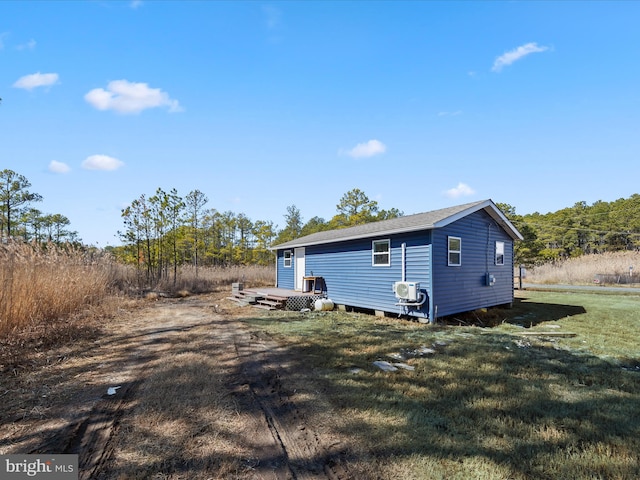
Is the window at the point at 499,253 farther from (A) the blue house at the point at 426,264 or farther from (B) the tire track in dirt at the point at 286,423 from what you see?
(B) the tire track in dirt at the point at 286,423

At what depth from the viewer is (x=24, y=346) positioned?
197 inches

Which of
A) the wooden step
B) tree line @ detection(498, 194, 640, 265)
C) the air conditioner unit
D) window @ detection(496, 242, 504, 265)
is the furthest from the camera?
tree line @ detection(498, 194, 640, 265)

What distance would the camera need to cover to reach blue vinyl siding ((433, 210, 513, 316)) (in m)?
9.09

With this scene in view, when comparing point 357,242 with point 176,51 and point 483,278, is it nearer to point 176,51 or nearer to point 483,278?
point 483,278

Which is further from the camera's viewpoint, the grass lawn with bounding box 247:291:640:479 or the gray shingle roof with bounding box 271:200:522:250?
the gray shingle roof with bounding box 271:200:522:250

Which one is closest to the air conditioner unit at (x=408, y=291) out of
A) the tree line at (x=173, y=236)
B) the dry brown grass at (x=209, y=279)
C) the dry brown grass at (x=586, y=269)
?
the dry brown grass at (x=209, y=279)

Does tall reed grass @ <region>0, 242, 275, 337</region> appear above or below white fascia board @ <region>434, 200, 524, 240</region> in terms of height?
below

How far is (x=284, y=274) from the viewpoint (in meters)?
16.5

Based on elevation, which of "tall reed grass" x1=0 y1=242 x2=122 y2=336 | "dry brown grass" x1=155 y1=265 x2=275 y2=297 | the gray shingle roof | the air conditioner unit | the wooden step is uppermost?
the gray shingle roof

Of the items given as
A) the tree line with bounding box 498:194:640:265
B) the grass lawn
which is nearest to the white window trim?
the grass lawn

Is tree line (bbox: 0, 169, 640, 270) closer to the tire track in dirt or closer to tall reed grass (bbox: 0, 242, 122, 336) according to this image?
tall reed grass (bbox: 0, 242, 122, 336)

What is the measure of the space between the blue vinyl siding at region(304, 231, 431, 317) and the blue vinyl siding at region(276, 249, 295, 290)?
6.96ft

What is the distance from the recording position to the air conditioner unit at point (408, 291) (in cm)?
878

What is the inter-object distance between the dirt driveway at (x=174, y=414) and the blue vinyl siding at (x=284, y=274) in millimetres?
10213
